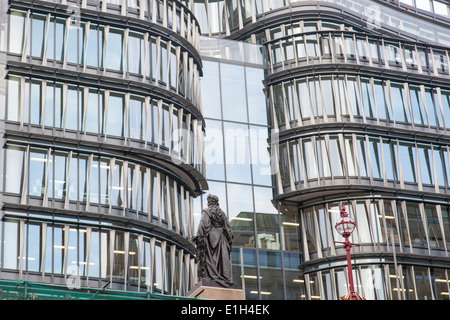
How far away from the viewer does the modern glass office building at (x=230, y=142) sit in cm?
3800

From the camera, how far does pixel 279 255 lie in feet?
154

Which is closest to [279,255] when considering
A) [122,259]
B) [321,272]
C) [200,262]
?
[321,272]

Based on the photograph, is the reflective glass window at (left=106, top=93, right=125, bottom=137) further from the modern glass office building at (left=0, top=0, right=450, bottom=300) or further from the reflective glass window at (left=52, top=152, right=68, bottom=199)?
the reflective glass window at (left=52, top=152, right=68, bottom=199)

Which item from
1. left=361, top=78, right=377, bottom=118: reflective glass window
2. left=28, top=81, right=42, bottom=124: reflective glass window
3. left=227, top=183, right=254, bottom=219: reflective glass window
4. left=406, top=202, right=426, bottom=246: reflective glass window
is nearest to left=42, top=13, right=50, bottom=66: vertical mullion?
left=28, top=81, right=42, bottom=124: reflective glass window

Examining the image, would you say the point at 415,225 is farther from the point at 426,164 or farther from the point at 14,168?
the point at 14,168

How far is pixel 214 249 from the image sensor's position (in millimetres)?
23125

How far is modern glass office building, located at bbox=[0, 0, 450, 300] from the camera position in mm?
38000

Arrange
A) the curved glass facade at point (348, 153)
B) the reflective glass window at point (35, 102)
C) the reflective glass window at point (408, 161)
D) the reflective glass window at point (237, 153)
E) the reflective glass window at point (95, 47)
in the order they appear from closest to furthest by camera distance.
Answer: the reflective glass window at point (35, 102) < the reflective glass window at point (95, 47) < the curved glass facade at point (348, 153) < the reflective glass window at point (237, 153) < the reflective glass window at point (408, 161)

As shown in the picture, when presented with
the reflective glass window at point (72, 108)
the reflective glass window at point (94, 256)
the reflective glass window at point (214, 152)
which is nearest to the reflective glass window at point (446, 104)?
the reflective glass window at point (214, 152)

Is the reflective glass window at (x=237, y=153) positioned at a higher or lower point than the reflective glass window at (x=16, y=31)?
lower

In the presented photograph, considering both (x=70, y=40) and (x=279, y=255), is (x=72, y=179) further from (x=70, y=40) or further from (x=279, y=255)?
(x=279, y=255)

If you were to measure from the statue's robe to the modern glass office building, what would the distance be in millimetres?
14649

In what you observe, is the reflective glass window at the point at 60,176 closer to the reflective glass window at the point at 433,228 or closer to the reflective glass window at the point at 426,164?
the reflective glass window at the point at 433,228

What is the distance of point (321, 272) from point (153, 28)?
16.0 meters
